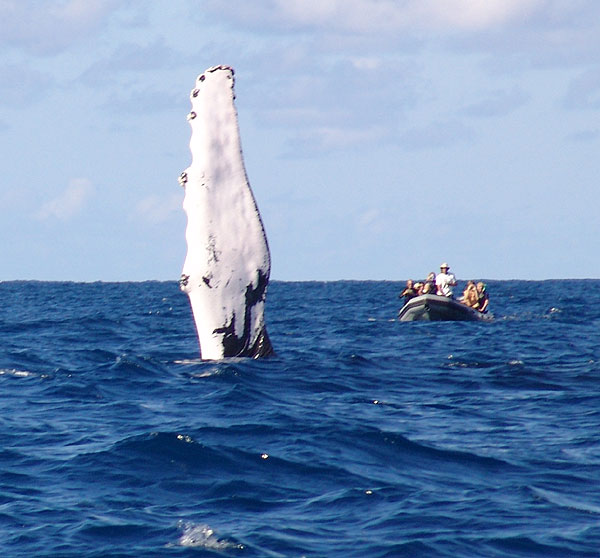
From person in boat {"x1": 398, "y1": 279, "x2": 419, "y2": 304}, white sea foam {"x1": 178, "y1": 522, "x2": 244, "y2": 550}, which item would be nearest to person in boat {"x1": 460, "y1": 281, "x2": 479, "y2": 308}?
person in boat {"x1": 398, "y1": 279, "x2": 419, "y2": 304}

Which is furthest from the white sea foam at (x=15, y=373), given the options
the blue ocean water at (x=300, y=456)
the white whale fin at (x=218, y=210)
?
the white whale fin at (x=218, y=210)

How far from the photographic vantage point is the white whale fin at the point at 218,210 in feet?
43.7

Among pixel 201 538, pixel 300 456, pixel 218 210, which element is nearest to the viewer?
pixel 201 538

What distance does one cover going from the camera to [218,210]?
13383 mm

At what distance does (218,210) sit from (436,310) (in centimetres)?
1917

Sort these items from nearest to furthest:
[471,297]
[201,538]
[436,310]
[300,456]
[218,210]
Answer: [201,538] < [300,456] < [218,210] < [436,310] < [471,297]

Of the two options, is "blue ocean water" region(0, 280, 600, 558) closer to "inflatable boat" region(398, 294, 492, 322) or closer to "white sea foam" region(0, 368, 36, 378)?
"white sea foam" region(0, 368, 36, 378)

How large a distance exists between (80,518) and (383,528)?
2.22m

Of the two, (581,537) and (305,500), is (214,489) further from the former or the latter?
(581,537)

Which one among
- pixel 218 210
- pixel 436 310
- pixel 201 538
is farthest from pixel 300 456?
pixel 436 310

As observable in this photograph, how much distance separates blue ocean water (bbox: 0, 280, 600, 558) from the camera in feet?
24.9

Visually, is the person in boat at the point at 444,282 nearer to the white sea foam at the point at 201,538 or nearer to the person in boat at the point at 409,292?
the person in boat at the point at 409,292

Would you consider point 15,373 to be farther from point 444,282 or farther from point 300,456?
point 444,282

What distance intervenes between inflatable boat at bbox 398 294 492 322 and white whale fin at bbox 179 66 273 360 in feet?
60.4
